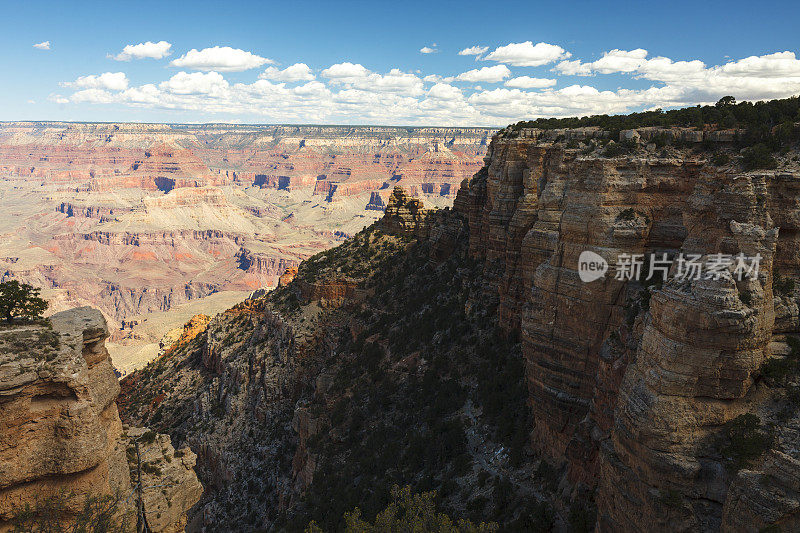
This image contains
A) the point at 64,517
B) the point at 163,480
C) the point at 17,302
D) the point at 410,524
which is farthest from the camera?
the point at 163,480

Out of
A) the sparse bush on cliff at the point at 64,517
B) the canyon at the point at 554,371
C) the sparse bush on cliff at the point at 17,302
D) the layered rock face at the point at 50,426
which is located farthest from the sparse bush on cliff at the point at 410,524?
the sparse bush on cliff at the point at 17,302

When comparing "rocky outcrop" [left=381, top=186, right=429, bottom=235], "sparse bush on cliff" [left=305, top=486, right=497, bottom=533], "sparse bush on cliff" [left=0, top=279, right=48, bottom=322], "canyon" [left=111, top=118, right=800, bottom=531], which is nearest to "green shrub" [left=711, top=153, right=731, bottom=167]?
"canyon" [left=111, top=118, right=800, bottom=531]

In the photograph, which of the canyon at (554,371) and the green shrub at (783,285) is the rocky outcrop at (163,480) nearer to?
the canyon at (554,371)

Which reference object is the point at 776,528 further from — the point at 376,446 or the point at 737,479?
the point at 376,446

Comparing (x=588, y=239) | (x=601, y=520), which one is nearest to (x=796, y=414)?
(x=601, y=520)

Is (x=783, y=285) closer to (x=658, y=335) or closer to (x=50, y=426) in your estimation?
(x=658, y=335)

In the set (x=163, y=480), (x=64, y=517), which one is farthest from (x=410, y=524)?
(x=163, y=480)
